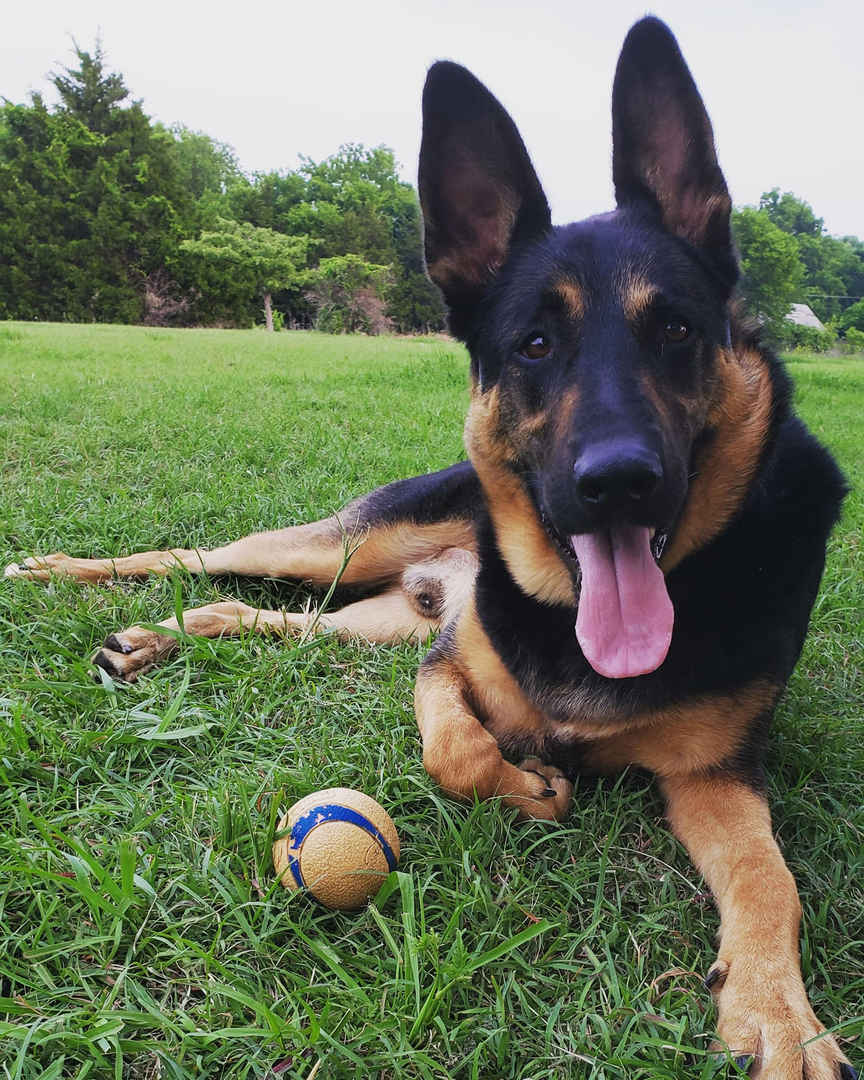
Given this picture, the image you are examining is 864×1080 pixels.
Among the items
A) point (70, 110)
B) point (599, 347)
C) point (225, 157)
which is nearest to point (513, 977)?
point (599, 347)

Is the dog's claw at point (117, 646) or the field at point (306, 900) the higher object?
the dog's claw at point (117, 646)

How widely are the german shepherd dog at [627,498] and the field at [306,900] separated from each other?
151 millimetres

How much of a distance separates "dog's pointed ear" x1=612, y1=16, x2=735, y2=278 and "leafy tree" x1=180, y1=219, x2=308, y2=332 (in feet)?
127

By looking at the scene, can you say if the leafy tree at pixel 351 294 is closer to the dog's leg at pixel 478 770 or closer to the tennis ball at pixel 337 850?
the dog's leg at pixel 478 770

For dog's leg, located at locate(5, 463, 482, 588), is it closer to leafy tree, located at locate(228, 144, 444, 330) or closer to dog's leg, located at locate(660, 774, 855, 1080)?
dog's leg, located at locate(660, 774, 855, 1080)

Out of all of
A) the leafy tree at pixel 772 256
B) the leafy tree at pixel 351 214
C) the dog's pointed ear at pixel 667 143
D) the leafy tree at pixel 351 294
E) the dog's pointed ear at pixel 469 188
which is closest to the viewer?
the dog's pointed ear at pixel 667 143

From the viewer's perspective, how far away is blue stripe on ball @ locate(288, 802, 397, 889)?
71.9 inches

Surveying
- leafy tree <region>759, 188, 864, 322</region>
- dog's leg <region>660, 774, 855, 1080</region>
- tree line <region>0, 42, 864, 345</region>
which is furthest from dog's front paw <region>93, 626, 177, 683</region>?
leafy tree <region>759, 188, 864, 322</region>

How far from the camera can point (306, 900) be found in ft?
5.87

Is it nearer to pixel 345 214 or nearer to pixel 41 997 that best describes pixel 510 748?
pixel 41 997

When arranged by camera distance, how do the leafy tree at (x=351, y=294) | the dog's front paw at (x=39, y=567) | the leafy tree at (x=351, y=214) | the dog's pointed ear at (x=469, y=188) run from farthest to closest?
1. the leafy tree at (x=351, y=214)
2. the leafy tree at (x=351, y=294)
3. the dog's front paw at (x=39, y=567)
4. the dog's pointed ear at (x=469, y=188)

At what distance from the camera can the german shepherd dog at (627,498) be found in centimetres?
204

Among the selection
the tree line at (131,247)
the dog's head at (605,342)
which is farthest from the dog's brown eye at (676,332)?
the tree line at (131,247)

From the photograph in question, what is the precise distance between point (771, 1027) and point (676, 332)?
1.82 meters
